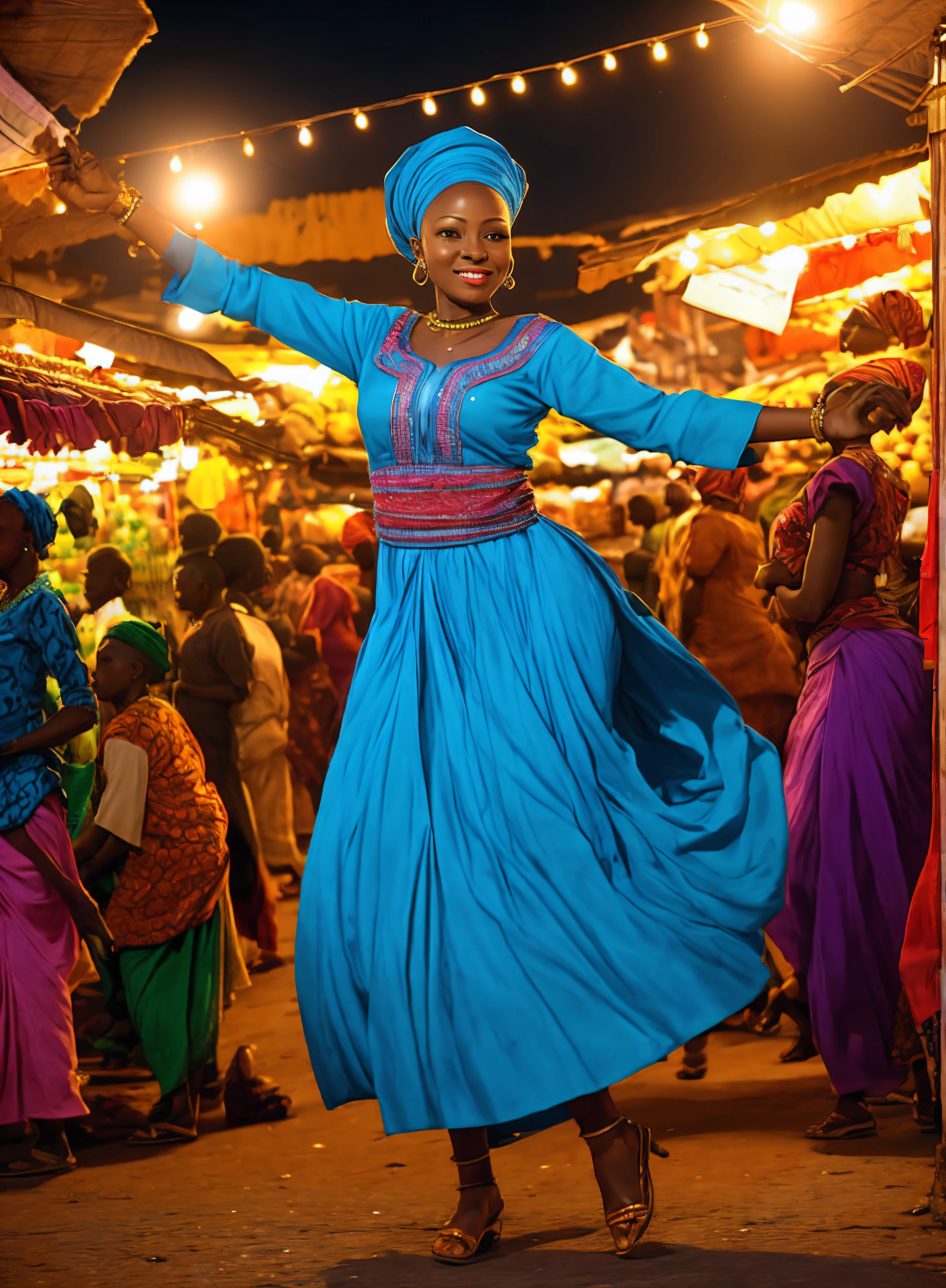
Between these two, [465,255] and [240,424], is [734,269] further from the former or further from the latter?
[465,255]

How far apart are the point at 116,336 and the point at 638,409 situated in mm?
4508

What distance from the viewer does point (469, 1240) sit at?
2.87 m

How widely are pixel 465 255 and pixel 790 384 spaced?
5130 millimetres

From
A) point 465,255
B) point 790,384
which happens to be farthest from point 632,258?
point 465,255

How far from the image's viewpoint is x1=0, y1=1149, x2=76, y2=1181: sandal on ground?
395 centimetres

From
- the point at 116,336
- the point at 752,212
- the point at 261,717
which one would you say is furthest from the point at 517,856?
the point at 752,212

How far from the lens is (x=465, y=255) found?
10.1 feet

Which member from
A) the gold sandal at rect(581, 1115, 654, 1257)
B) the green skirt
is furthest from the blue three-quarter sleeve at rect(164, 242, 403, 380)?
the green skirt

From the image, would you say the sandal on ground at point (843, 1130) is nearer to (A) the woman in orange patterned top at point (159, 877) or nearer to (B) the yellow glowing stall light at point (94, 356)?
(A) the woman in orange patterned top at point (159, 877)

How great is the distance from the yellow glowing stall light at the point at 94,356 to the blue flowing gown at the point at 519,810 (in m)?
3.72

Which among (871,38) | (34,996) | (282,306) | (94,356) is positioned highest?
(94,356)

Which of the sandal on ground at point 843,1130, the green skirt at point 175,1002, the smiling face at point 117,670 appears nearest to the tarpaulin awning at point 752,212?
the smiling face at point 117,670

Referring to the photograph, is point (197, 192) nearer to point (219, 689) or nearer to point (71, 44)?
point (219, 689)

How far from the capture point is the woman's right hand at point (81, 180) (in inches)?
127
